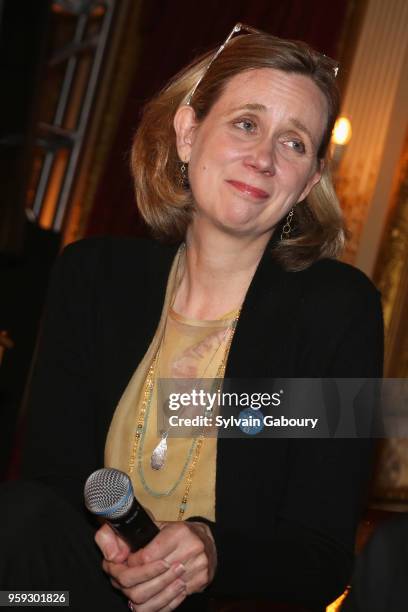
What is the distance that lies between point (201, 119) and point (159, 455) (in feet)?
2.59

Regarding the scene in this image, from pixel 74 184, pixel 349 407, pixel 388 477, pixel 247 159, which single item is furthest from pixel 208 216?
pixel 74 184

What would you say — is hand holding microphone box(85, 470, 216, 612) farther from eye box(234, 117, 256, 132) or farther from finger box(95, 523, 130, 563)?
eye box(234, 117, 256, 132)

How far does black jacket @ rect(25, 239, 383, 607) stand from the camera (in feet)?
6.45

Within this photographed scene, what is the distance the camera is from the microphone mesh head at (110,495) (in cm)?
167

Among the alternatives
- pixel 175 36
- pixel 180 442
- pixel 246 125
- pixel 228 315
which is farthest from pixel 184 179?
pixel 175 36

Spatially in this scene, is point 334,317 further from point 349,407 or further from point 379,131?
point 379,131

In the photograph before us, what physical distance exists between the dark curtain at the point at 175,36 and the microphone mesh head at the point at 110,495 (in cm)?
497

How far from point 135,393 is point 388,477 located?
3453 mm

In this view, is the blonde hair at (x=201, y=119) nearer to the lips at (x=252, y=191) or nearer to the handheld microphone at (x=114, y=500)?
the lips at (x=252, y=191)

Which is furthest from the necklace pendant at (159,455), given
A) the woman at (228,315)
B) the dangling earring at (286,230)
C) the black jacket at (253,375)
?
the dangling earring at (286,230)

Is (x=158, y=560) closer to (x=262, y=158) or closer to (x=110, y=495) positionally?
(x=110, y=495)

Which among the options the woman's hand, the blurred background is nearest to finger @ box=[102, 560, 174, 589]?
the woman's hand

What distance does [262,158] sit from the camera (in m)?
2.27

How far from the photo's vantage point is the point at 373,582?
49.0 inches
